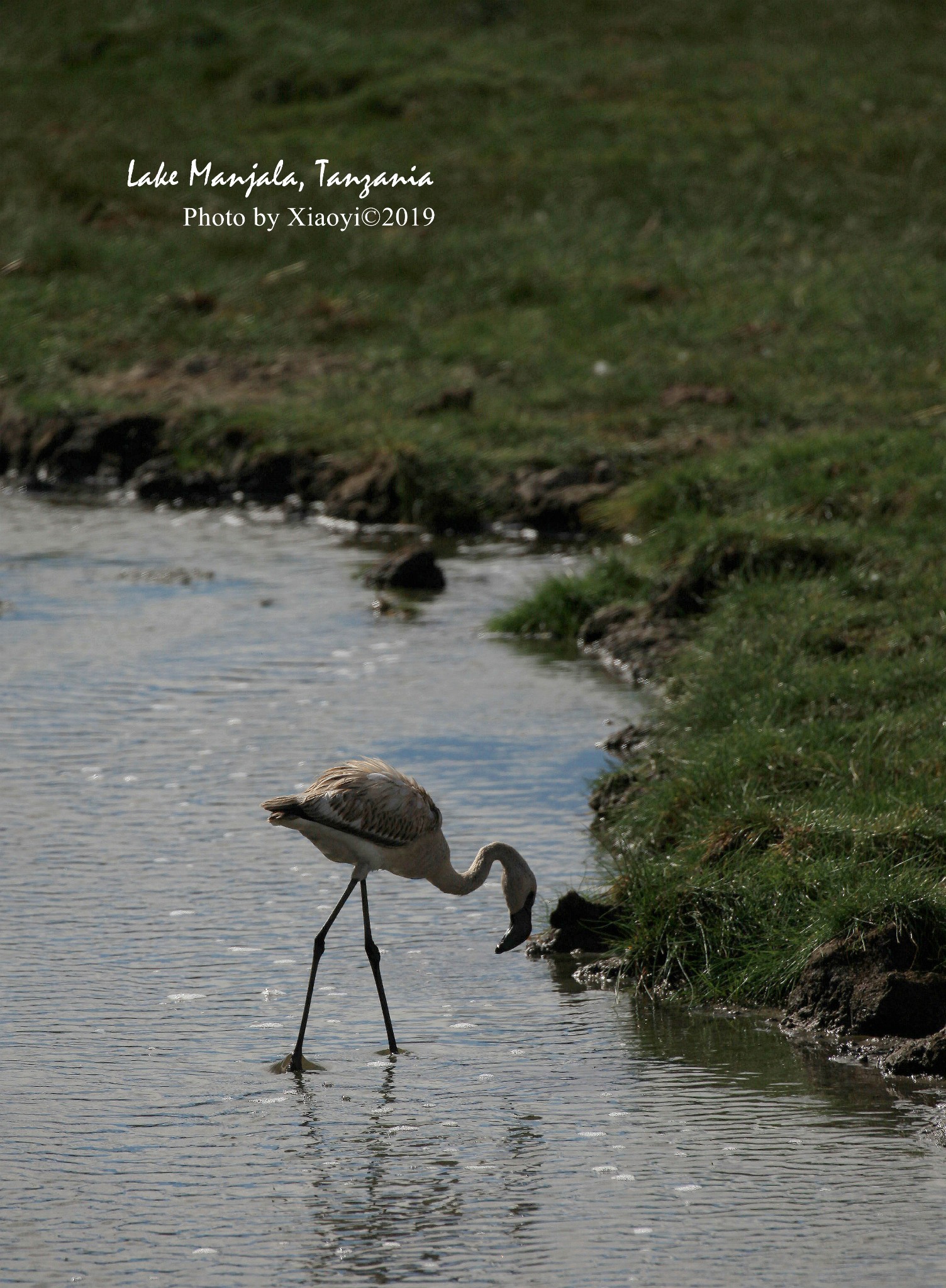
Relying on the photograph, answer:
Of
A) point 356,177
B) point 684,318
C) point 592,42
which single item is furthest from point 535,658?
point 592,42

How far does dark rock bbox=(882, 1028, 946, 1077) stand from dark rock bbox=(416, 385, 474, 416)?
1582cm

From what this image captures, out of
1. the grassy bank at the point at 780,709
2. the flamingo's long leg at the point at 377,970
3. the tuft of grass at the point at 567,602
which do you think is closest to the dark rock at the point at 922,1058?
the grassy bank at the point at 780,709

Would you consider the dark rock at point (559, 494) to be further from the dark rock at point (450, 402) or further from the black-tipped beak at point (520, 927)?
the black-tipped beak at point (520, 927)

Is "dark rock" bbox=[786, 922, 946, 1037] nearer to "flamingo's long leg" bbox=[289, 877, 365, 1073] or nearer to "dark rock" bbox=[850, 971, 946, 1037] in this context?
"dark rock" bbox=[850, 971, 946, 1037]

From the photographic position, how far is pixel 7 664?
1434cm

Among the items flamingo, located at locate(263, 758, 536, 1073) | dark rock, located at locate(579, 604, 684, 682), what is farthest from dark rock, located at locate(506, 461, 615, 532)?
flamingo, located at locate(263, 758, 536, 1073)

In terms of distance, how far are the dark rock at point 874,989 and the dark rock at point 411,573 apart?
936 centimetres

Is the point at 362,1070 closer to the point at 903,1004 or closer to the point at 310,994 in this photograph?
the point at 310,994

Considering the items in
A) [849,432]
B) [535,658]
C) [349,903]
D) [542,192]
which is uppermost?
[542,192]

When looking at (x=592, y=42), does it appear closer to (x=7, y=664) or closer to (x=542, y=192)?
(x=542, y=192)

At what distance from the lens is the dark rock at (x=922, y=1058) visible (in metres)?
7.15

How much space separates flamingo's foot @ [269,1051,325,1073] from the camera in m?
7.32

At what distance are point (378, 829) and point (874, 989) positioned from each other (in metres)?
2.08

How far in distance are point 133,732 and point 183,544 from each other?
709 cm
